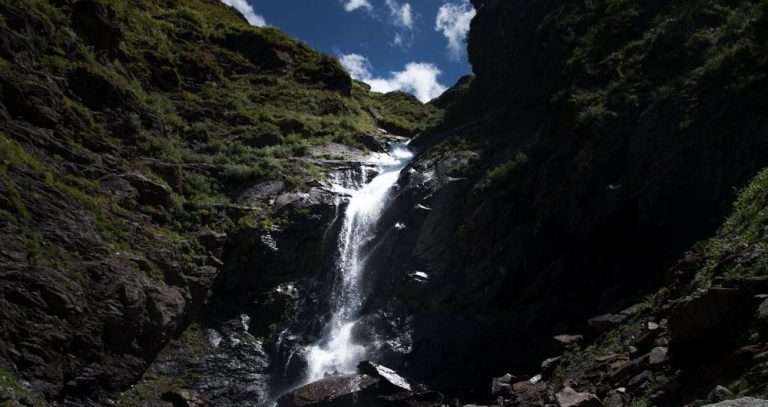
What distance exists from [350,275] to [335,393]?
7510 millimetres

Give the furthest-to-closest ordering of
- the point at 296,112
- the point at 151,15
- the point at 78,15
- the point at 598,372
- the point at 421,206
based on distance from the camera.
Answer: the point at 151,15
the point at 296,112
the point at 78,15
the point at 421,206
the point at 598,372

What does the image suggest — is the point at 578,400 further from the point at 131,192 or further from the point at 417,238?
the point at 131,192

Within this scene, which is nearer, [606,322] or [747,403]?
[747,403]

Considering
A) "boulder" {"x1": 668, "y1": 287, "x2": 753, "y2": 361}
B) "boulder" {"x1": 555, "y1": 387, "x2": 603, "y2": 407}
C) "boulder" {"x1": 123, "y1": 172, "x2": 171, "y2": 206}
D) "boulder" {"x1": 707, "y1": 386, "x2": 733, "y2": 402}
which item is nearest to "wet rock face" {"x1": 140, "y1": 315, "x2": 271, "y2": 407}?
"boulder" {"x1": 123, "y1": 172, "x2": 171, "y2": 206}

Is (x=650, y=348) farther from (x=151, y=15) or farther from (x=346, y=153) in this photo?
(x=151, y=15)

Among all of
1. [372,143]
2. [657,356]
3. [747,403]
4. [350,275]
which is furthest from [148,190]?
[747,403]

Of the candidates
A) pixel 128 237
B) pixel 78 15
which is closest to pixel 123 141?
pixel 128 237

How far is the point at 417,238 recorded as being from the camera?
84.7 feet

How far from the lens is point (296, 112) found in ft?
140

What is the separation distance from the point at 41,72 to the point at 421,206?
1691cm

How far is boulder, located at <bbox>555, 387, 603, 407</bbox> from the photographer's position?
33.1ft

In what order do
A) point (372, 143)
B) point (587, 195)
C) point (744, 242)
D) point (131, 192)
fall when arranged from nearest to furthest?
1. point (744, 242)
2. point (587, 195)
3. point (131, 192)
4. point (372, 143)

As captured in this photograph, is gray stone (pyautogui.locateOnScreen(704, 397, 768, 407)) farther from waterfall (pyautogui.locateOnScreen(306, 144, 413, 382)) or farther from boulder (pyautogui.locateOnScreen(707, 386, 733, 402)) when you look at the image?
A: waterfall (pyautogui.locateOnScreen(306, 144, 413, 382))

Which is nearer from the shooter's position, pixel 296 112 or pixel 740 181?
pixel 740 181
